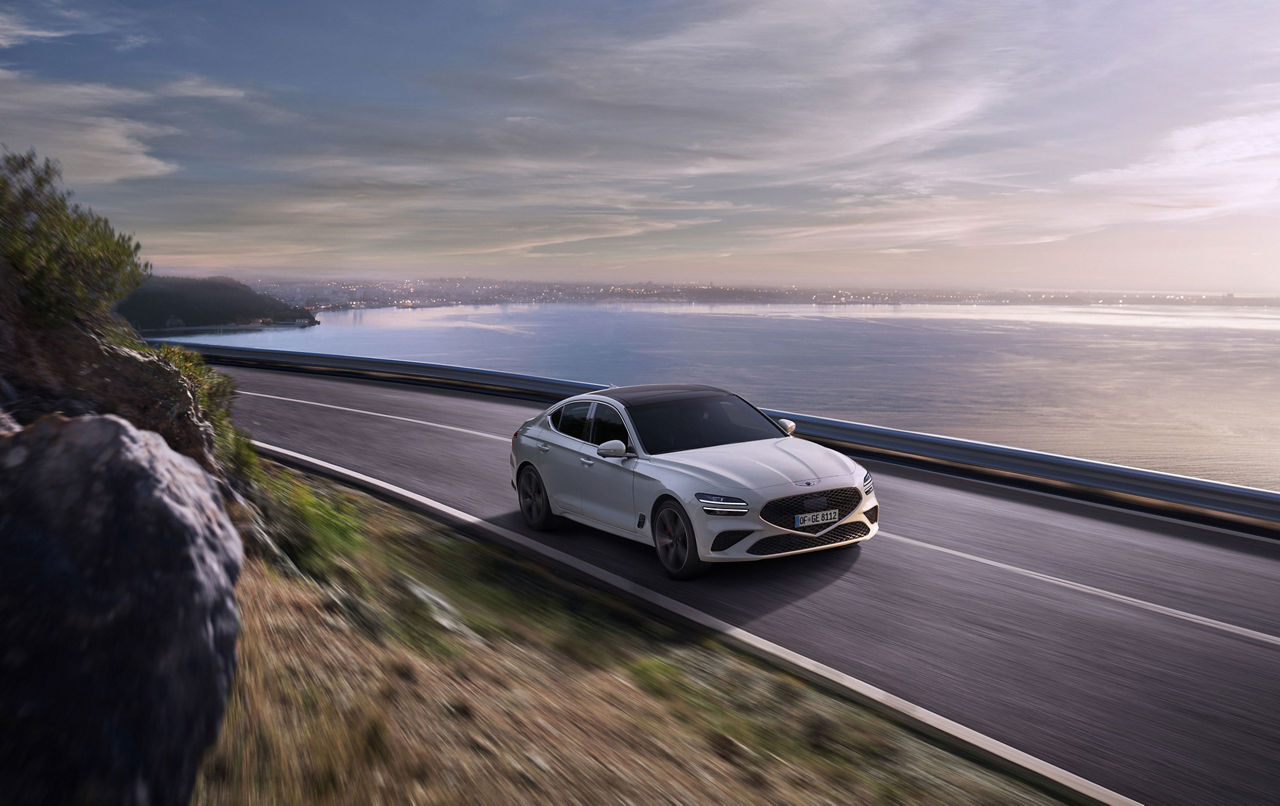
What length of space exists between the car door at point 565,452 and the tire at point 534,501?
113 millimetres

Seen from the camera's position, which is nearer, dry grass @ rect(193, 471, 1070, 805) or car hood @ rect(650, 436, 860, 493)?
→ dry grass @ rect(193, 471, 1070, 805)

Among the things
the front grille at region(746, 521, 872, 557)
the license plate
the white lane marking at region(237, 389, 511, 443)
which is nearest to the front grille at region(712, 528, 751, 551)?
the front grille at region(746, 521, 872, 557)

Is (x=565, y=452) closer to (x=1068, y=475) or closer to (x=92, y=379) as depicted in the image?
(x=92, y=379)

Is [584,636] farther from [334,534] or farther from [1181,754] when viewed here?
[1181,754]

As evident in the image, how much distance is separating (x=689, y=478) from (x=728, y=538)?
0.66 metres

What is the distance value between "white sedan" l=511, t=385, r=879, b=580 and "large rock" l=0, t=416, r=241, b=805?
441 cm

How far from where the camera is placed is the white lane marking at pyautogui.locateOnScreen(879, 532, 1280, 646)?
257 inches

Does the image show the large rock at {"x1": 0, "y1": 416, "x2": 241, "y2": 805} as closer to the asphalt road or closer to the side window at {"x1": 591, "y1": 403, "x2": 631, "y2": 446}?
the asphalt road

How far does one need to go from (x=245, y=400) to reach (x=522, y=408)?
21.0 feet

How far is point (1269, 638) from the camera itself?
644 centimetres

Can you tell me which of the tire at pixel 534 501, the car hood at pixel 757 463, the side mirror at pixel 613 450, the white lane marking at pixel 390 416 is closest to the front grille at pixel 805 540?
the car hood at pixel 757 463

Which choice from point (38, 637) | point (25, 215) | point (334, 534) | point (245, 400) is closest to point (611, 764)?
point (38, 637)

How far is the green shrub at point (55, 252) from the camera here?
6.45 metres

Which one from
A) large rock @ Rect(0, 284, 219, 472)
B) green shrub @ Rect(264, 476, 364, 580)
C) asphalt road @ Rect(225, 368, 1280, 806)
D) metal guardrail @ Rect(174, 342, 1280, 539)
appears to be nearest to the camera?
asphalt road @ Rect(225, 368, 1280, 806)
